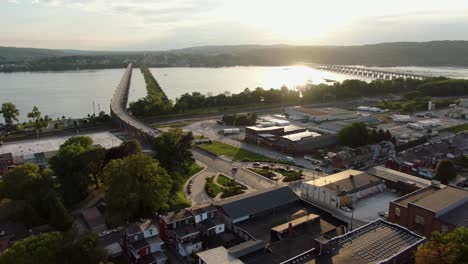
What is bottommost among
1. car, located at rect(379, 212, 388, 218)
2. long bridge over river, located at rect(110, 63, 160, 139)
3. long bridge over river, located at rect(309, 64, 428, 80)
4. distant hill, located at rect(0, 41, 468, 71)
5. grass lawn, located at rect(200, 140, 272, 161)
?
car, located at rect(379, 212, 388, 218)

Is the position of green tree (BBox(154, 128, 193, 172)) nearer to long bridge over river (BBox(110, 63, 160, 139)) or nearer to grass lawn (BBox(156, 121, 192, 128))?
long bridge over river (BBox(110, 63, 160, 139))

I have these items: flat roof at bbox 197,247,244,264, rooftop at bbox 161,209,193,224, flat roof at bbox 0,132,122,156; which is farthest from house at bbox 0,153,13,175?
flat roof at bbox 197,247,244,264

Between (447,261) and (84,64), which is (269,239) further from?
(84,64)

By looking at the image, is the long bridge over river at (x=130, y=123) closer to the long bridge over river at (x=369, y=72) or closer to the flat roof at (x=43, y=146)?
the flat roof at (x=43, y=146)

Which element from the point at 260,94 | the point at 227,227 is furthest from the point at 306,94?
the point at 227,227

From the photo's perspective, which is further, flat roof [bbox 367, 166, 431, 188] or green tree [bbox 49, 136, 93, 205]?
flat roof [bbox 367, 166, 431, 188]

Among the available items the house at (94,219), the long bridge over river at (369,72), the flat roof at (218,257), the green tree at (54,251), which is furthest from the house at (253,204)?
the long bridge over river at (369,72)
